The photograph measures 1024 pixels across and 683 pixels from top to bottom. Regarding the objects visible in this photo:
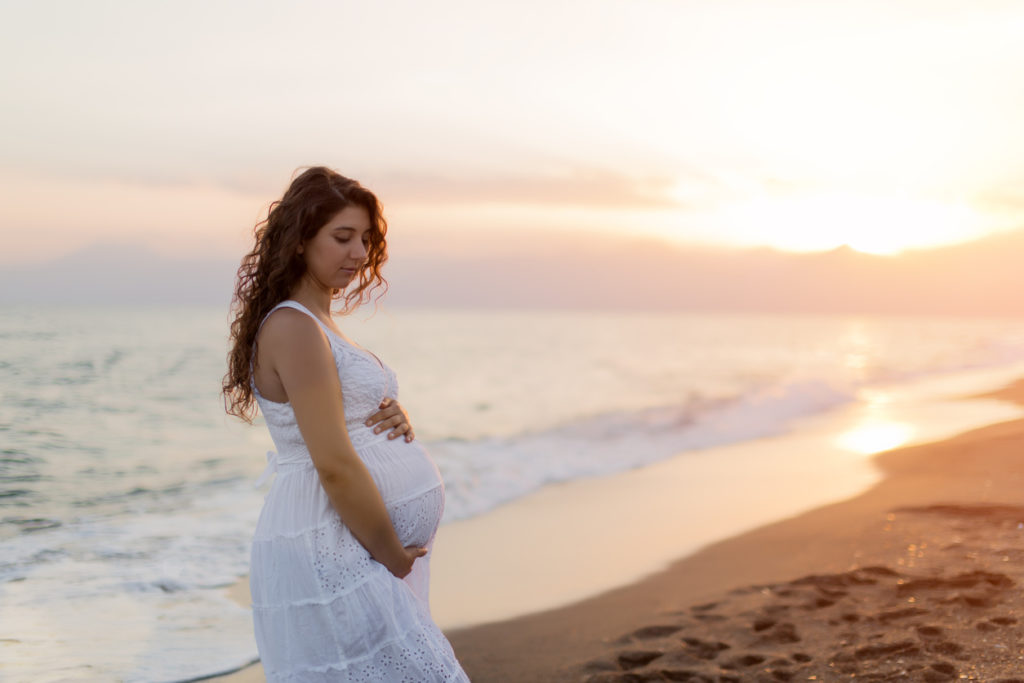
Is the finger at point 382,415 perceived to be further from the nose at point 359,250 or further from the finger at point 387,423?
the nose at point 359,250

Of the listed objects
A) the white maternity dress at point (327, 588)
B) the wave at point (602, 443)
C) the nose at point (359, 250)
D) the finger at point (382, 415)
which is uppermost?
the nose at point (359, 250)

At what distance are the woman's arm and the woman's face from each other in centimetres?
23

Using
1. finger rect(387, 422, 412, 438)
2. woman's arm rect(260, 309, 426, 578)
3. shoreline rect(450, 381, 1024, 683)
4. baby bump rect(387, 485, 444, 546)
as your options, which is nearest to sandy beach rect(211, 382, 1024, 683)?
shoreline rect(450, 381, 1024, 683)

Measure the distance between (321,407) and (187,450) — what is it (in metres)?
10.7

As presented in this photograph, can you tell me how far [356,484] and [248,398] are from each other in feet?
1.83

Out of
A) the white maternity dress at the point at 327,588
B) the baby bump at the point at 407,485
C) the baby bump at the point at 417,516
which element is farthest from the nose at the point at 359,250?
the baby bump at the point at 417,516

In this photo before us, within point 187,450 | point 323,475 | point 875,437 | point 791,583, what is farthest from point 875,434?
point 323,475

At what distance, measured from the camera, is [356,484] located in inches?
82.3

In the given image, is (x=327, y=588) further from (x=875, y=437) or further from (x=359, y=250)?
(x=875, y=437)

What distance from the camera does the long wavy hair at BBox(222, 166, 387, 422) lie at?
7.32ft

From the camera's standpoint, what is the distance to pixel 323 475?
208cm

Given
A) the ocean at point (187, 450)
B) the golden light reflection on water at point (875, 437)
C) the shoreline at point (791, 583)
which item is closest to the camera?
the shoreline at point (791, 583)

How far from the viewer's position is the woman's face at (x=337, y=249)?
225 centimetres

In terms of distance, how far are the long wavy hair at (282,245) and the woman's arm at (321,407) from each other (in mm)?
180
